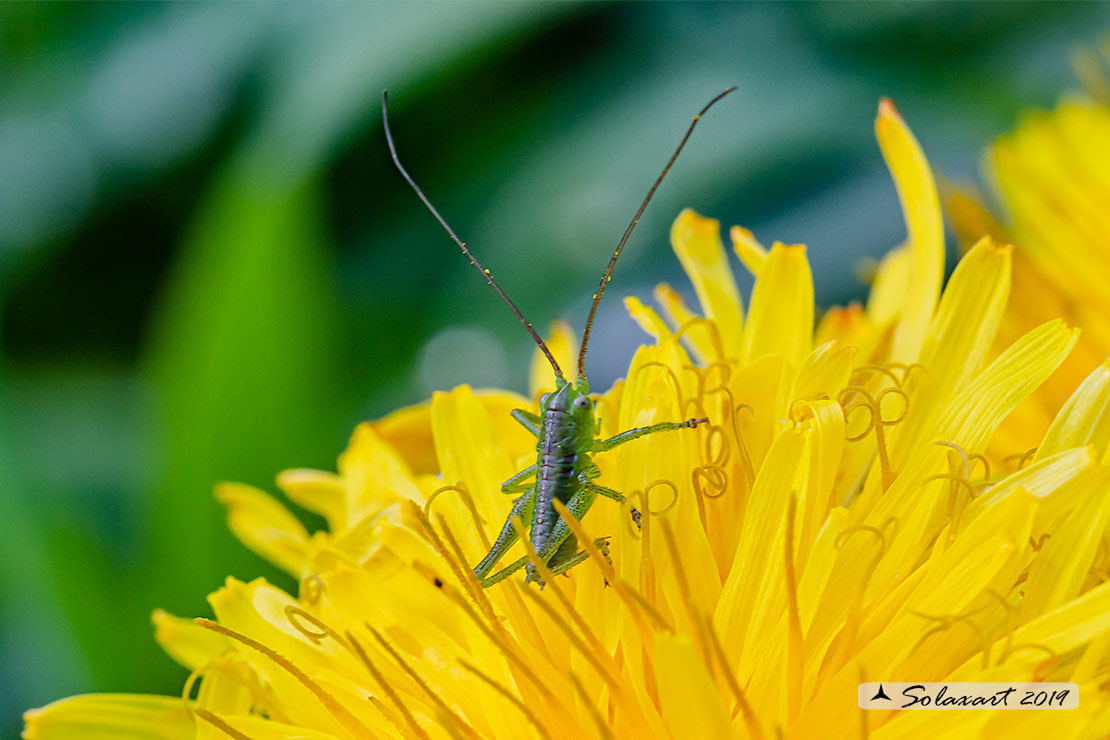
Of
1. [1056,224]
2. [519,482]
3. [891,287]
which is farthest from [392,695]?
[1056,224]

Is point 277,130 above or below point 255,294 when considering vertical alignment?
above

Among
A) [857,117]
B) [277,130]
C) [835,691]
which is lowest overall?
[835,691]

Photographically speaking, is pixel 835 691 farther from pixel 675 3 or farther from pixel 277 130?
pixel 675 3

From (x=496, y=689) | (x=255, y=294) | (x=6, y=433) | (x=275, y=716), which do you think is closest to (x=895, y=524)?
(x=496, y=689)

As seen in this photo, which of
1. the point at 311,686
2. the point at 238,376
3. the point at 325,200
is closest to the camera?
the point at 311,686

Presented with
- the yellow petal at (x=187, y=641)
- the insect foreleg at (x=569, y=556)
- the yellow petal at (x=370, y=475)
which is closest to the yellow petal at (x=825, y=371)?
the insect foreleg at (x=569, y=556)

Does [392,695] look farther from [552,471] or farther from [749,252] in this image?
[749,252]
